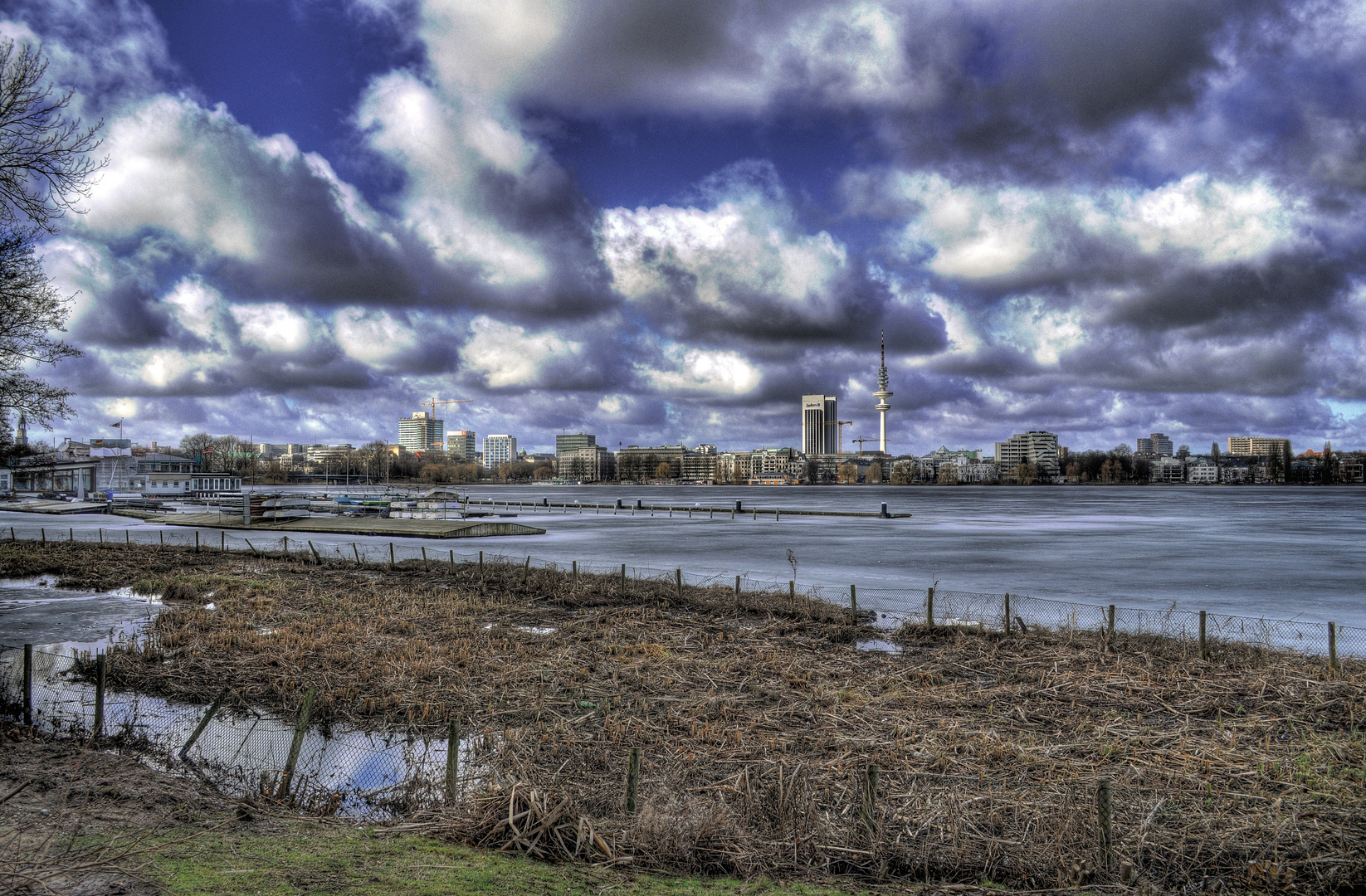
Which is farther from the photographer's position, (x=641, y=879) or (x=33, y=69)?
(x=33, y=69)

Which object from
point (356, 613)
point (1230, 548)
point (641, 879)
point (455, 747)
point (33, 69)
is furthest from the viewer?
point (1230, 548)

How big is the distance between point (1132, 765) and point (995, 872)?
408 centimetres

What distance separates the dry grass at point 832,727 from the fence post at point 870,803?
2.5 inches

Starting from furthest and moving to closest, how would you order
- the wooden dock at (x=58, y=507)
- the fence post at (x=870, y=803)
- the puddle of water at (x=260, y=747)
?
the wooden dock at (x=58, y=507), the puddle of water at (x=260, y=747), the fence post at (x=870, y=803)

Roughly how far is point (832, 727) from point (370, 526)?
5783 centimetres

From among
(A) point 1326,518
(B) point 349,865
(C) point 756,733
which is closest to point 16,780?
(B) point 349,865

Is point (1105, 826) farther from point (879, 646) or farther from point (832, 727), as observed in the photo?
point (879, 646)

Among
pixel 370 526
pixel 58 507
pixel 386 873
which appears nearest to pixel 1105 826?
pixel 386 873

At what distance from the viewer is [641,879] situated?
7.85 m

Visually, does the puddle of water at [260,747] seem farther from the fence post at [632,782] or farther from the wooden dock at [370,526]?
the wooden dock at [370,526]

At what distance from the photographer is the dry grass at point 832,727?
8477 millimetres

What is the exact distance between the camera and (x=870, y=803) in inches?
336

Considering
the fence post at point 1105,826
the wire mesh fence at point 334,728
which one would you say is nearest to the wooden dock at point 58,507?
the wire mesh fence at point 334,728

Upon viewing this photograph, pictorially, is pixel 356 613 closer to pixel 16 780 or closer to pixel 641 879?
pixel 16 780
